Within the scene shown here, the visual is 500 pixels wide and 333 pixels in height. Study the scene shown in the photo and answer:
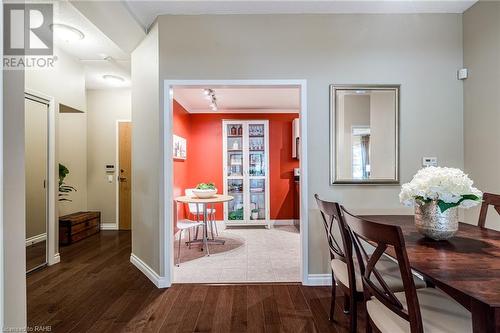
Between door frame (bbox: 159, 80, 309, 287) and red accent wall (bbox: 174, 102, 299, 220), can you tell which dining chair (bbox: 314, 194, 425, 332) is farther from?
red accent wall (bbox: 174, 102, 299, 220)

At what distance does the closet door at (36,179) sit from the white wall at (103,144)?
1723 millimetres

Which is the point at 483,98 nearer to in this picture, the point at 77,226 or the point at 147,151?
Answer: the point at 147,151

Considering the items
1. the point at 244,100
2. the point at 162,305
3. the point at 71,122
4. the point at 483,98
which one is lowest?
the point at 162,305

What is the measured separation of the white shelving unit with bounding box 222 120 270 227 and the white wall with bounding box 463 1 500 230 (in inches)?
133

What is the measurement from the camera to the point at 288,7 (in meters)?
2.59

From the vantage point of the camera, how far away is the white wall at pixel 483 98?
7.76 feet

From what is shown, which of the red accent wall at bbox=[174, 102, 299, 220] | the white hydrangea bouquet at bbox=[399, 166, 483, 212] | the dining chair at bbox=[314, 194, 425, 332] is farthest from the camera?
the red accent wall at bbox=[174, 102, 299, 220]

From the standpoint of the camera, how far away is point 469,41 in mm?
2609

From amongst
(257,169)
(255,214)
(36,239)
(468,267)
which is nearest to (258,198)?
(255,214)

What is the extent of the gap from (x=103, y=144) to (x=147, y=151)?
2.65 meters

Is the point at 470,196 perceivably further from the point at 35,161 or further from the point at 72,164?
the point at 72,164

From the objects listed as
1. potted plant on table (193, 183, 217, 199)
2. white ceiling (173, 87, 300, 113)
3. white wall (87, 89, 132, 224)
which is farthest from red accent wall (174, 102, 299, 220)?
potted plant on table (193, 183, 217, 199)

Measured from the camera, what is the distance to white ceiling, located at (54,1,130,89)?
8.51 ft

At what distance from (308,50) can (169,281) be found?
2.73 m
